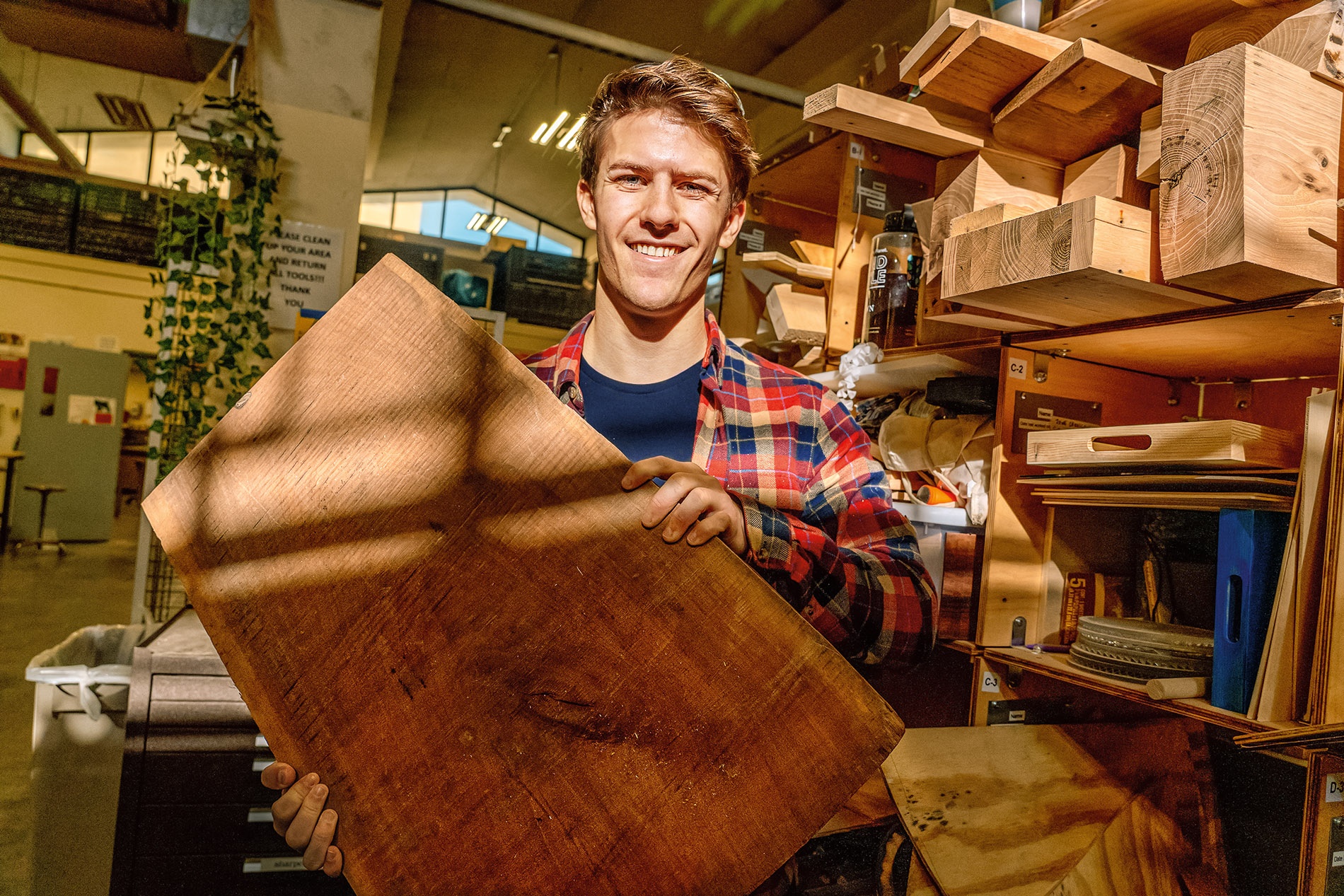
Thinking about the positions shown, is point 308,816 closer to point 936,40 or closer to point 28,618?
point 936,40

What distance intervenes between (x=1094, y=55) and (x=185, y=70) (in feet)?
14.8

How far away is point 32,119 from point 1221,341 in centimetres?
806

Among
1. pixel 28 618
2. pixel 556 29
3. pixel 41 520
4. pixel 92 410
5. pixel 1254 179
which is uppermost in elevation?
pixel 556 29

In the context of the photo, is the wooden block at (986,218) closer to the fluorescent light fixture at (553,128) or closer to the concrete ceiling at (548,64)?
the concrete ceiling at (548,64)

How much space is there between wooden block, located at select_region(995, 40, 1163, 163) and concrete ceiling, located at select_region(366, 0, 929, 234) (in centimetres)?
179

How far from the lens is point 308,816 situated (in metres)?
0.81

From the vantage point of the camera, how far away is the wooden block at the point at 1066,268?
118 cm

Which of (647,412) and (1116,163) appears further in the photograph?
(1116,163)

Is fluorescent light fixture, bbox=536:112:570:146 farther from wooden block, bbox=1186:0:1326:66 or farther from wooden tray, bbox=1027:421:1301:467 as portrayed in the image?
wooden tray, bbox=1027:421:1301:467

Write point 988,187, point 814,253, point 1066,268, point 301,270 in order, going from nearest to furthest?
point 1066,268 < point 988,187 < point 814,253 < point 301,270

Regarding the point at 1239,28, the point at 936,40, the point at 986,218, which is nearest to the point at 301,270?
the point at 936,40

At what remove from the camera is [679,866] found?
2.36ft

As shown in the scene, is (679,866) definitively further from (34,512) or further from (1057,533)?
(34,512)

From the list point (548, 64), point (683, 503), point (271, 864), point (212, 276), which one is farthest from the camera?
point (548, 64)
